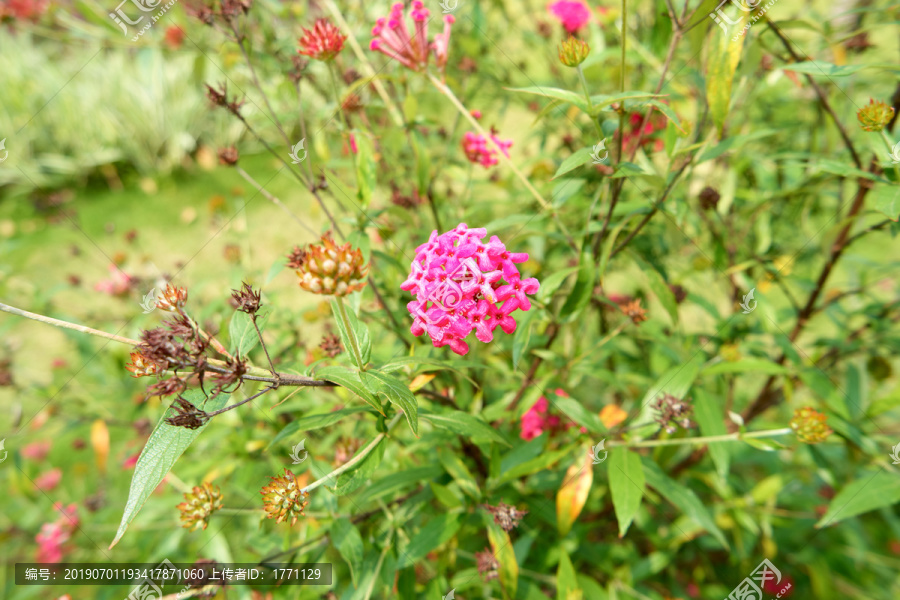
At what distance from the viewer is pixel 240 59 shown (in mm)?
2484

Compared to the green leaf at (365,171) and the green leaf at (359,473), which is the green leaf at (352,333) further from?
the green leaf at (365,171)

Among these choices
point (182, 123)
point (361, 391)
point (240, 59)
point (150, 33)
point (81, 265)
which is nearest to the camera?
point (361, 391)

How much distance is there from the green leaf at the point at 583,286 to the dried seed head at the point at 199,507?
3.32 feet

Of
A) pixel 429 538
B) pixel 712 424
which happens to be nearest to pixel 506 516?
pixel 429 538

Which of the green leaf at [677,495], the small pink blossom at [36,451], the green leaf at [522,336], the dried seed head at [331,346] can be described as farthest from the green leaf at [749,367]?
the small pink blossom at [36,451]

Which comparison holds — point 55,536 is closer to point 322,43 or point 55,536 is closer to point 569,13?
point 322,43

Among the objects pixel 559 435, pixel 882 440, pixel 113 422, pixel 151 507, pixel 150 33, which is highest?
pixel 150 33

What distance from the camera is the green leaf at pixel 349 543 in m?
1.24

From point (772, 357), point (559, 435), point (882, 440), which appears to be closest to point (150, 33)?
point (559, 435)

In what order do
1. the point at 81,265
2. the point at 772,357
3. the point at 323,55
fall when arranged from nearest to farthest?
the point at 323,55 → the point at 772,357 → the point at 81,265

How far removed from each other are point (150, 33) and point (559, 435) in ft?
11.1

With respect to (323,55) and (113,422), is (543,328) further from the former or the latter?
(113,422)

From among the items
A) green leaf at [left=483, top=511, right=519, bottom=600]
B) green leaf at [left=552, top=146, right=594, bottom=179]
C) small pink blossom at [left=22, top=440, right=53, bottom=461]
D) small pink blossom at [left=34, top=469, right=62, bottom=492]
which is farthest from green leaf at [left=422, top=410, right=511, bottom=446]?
small pink blossom at [left=22, top=440, right=53, bottom=461]

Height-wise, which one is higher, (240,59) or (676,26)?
(240,59)
